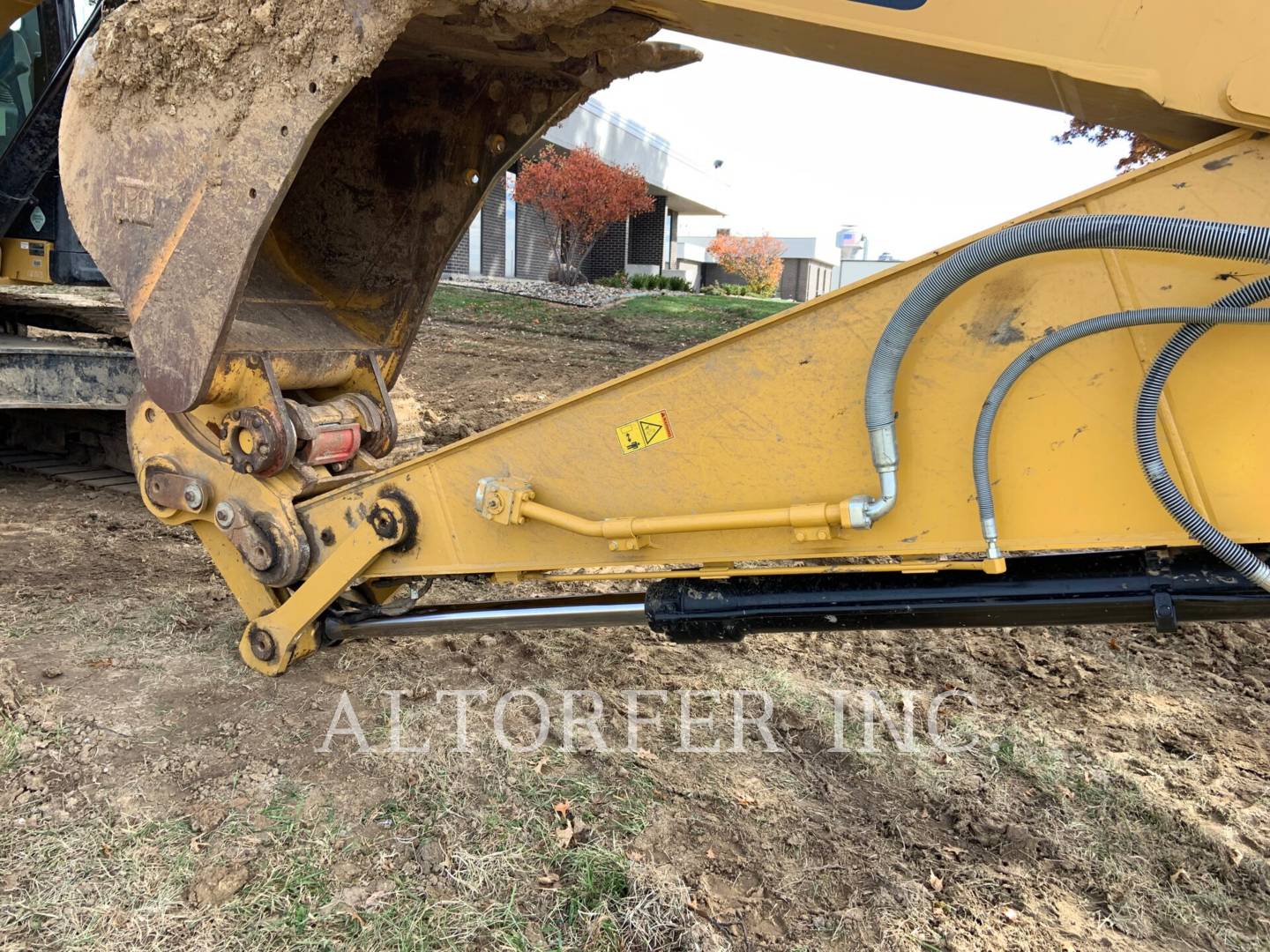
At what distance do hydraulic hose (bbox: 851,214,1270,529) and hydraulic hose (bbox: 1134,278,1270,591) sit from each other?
18 cm

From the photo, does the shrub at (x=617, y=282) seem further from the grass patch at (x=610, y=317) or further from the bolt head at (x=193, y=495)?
the bolt head at (x=193, y=495)

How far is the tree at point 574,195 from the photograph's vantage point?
21406 millimetres

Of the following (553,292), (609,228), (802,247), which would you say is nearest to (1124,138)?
(553,292)

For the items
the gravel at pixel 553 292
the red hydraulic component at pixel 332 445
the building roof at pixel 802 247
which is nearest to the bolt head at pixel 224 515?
the red hydraulic component at pixel 332 445

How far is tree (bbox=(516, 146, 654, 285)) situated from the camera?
21406mm

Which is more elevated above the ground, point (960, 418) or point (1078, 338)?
point (1078, 338)

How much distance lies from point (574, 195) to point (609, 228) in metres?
7.57

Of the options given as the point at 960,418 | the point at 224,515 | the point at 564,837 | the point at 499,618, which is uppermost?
the point at 960,418

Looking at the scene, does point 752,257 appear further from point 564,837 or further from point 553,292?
point 564,837

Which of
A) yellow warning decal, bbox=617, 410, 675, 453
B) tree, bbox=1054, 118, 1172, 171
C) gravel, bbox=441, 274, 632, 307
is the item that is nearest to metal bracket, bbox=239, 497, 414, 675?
yellow warning decal, bbox=617, 410, 675, 453

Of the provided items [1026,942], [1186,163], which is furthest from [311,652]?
[1186,163]

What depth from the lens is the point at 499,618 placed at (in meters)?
3.06

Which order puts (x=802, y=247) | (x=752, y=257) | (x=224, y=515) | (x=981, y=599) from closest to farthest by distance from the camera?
(x=981, y=599)
(x=224, y=515)
(x=752, y=257)
(x=802, y=247)

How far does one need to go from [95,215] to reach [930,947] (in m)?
3.12
